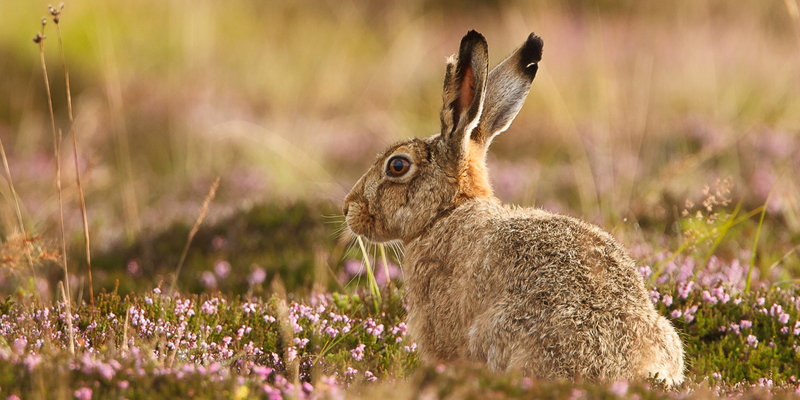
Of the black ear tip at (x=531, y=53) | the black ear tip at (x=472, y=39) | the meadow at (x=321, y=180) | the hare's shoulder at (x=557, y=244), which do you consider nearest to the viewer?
the hare's shoulder at (x=557, y=244)

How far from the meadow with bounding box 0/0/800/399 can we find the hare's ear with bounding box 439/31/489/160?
1088 millimetres

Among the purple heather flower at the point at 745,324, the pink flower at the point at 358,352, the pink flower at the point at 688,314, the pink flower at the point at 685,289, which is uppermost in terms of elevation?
the pink flower at the point at 358,352

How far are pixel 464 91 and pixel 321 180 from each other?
5.53 metres

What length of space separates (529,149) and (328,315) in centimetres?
950

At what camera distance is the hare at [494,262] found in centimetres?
Answer: 386

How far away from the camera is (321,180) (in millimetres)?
10211

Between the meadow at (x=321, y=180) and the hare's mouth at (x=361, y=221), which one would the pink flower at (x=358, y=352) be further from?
the hare's mouth at (x=361, y=221)

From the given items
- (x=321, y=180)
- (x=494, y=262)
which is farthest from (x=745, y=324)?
(x=321, y=180)

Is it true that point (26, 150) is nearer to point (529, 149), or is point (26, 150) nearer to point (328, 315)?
point (529, 149)

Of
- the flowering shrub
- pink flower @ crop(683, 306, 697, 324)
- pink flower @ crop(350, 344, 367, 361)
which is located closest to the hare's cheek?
the flowering shrub

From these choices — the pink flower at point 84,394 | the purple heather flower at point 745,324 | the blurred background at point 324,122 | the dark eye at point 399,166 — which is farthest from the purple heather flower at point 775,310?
the pink flower at point 84,394

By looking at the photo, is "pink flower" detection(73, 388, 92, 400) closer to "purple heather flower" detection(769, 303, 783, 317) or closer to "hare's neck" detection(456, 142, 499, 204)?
"hare's neck" detection(456, 142, 499, 204)

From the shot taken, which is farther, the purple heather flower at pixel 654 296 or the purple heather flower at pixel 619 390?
the purple heather flower at pixel 654 296

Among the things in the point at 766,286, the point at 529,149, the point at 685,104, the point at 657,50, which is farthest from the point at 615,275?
the point at 657,50
